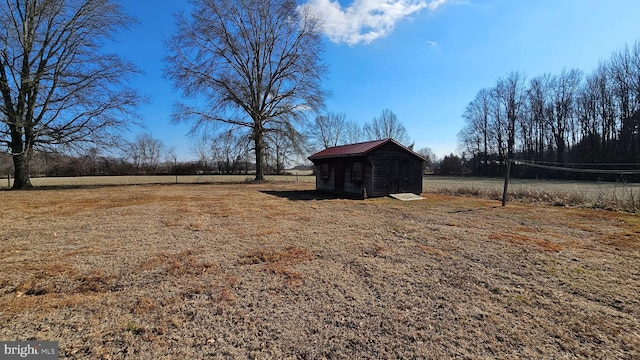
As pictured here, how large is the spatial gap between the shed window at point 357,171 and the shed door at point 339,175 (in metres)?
1.01

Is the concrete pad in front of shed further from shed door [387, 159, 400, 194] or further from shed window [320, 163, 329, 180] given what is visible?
shed window [320, 163, 329, 180]

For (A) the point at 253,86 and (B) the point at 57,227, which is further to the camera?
(A) the point at 253,86

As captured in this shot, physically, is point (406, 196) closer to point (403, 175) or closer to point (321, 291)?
point (403, 175)

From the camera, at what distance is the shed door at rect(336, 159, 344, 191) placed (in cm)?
1680

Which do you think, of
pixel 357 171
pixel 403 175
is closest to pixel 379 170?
pixel 357 171

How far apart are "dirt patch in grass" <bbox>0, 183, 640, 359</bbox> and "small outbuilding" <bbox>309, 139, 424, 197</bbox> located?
Result: 7.26 meters

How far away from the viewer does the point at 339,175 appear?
1703cm

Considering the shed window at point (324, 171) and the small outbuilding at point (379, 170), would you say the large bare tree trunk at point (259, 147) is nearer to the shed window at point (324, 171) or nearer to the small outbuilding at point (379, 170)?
the shed window at point (324, 171)

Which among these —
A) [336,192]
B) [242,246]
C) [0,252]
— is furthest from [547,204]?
[0,252]

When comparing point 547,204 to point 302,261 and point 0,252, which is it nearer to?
point 302,261

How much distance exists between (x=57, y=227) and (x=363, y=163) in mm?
12210

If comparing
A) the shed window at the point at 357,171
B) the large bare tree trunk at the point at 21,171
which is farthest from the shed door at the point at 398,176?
the large bare tree trunk at the point at 21,171

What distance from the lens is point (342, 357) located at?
8.16ft

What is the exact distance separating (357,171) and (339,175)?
5.68 feet
